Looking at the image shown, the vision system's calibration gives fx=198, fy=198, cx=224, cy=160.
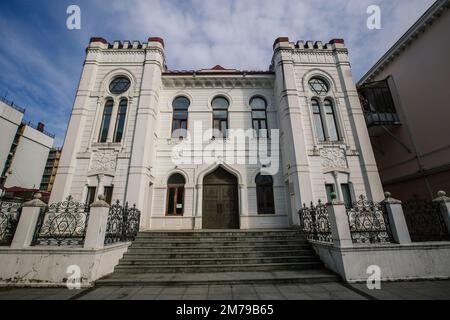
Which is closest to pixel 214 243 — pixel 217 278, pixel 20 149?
pixel 217 278

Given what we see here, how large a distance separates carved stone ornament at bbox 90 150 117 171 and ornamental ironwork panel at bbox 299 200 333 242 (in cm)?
906

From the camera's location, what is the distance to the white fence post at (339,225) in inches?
217

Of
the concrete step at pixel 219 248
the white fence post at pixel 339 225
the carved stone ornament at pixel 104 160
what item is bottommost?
the concrete step at pixel 219 248

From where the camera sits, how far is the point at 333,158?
400 inches

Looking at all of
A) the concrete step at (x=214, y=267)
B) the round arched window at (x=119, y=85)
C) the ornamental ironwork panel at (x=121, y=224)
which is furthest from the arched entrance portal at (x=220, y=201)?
the round arched window at (x=119, y=85)

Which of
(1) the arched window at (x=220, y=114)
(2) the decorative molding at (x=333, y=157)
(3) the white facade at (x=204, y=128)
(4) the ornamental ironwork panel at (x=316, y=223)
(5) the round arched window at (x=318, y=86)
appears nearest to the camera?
(4) the ornamental ironwork panel at (x=316, y=223)

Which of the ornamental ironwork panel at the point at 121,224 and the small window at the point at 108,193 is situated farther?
the small window at the point at 108,193

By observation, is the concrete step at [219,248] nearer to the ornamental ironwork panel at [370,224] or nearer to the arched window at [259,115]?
the ornamental ironwork panel at [370,224]

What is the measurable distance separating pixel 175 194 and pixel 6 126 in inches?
1118

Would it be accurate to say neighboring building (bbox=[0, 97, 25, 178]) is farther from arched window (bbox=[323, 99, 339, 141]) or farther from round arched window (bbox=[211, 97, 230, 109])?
arched window (bbox=[323, 99, 339, 141])

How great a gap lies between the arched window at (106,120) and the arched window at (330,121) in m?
11.9

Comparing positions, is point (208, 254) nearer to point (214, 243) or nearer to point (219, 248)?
point (219, 248)

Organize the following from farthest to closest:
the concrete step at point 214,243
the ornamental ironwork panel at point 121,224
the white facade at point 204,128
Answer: the white facade at point 204,128, the concrete step at point 214,243, the ornamental ironwork panel at point 121,224
